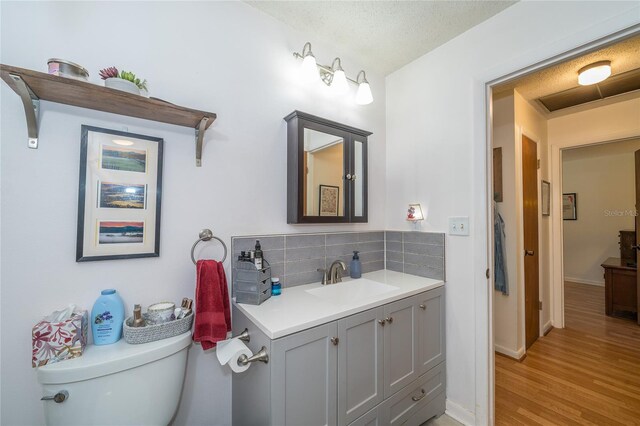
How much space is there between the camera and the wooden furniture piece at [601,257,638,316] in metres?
3.15

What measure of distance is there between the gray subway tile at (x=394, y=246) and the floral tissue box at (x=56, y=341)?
1.85 meters

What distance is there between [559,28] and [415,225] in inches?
51.2

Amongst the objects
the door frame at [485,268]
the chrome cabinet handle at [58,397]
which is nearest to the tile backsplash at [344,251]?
the door frame at [485,268]

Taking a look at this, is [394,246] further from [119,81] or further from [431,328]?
[119,81]

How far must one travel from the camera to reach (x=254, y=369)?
1.12m

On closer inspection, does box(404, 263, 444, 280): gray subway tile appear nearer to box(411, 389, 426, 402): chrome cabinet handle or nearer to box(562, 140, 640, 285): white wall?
box(411, 389, 426, 402): chrome cabinet handle

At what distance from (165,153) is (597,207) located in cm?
653

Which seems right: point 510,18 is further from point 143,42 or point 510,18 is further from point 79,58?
point 79,58

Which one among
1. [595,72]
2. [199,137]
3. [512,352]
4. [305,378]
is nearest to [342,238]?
[305,378]

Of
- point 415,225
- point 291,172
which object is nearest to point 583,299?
point 415,225

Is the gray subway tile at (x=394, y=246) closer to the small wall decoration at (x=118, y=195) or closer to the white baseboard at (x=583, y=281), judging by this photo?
the small wall decoration at (x=118, y=195)

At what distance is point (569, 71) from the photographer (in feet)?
6.72

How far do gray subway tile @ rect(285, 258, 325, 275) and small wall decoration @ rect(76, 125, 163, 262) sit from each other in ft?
2.31

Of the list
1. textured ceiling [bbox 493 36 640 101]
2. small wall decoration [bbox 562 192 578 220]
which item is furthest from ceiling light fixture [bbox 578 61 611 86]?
small wall decoration [bbox 562 192 578 220]
